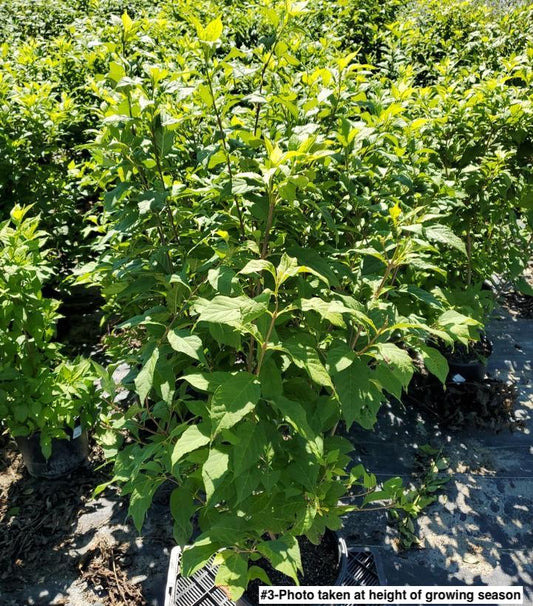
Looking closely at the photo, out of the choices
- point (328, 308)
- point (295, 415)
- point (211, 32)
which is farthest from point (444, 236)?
point (211, 32)

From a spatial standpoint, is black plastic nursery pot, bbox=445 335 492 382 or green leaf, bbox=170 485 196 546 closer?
green leaf, bbox=170 485 196 546

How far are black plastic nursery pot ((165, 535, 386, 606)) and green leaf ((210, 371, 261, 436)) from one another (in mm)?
1179

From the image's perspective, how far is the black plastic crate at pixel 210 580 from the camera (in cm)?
232

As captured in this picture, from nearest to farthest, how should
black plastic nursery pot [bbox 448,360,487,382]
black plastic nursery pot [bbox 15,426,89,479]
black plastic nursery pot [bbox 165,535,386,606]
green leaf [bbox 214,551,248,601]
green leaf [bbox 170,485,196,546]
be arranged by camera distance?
green leaf [bbox 214,551,248,601] < green leaf [bbox 170,485,196,546] < black plastic nursery pot [bbox 165,535,386,606] < black plastic nursery pot [bbox 15,426,89,479] < black plastic nursery pot [bbox 448,360,487,382]

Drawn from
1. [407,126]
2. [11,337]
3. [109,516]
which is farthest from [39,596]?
[407,126]

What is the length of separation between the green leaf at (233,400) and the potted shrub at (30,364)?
155 cm

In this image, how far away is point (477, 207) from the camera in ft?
10.8

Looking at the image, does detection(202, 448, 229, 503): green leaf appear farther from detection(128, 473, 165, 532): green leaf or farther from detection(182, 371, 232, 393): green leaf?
detection(128, 473, 165, 532): green leaf

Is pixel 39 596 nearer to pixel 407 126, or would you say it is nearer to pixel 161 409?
pixel 161 409

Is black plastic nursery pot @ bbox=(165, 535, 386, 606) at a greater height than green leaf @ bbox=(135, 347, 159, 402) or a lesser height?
lesser

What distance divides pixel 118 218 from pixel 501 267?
2863 millimetres

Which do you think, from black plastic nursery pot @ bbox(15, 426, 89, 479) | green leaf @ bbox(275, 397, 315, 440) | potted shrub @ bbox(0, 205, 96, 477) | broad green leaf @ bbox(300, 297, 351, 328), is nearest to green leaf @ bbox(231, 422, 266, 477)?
green leaf @ bbox(275, 397, 315, 440)

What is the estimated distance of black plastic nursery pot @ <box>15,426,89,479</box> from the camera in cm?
320

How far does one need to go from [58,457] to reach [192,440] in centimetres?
214
